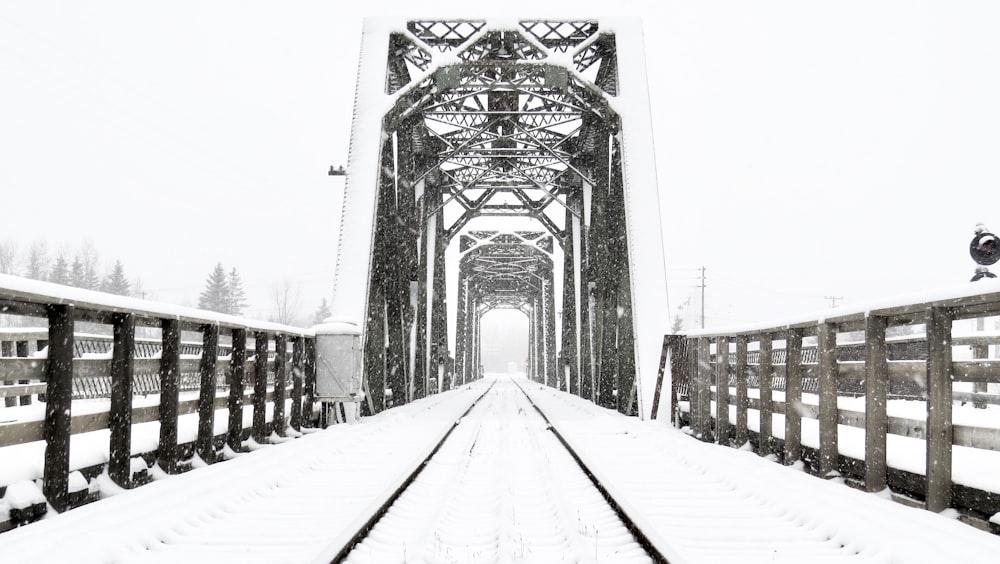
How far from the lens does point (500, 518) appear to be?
14.1ft

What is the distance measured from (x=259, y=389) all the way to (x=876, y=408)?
557 centimetres

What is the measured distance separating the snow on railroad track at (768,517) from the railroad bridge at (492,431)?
0.09 feet

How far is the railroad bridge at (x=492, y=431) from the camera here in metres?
3.85

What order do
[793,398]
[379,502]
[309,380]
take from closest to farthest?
[379,502], [793,398], [309,380]

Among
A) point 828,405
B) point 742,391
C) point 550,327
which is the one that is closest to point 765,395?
point 742,391

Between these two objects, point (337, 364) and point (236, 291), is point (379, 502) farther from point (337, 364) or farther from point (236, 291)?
point (236, 291)

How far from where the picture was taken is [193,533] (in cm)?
396

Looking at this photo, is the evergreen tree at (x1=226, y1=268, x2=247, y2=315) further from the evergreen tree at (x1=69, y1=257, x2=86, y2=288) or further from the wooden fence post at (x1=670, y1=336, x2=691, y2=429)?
the wooden fence post at (x1=670, y1=336, x2=691, y2=429)

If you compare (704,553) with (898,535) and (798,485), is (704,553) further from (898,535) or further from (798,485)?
(798,485)

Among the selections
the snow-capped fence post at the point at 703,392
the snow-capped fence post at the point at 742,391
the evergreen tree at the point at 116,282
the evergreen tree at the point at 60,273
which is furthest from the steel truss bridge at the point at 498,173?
the evergreen tree at the point at 60,273

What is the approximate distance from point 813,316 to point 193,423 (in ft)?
17.4

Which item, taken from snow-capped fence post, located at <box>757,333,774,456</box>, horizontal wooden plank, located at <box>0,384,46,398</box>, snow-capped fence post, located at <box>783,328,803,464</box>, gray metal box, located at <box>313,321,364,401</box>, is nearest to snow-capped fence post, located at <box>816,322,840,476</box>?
snow-capped fence post, located at <box>783,328,803,464</box>

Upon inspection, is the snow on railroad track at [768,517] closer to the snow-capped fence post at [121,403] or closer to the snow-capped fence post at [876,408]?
the snow-capped fence post at [876,408]

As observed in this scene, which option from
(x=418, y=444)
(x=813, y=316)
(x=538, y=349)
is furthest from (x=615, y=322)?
(x=538, y=349)
